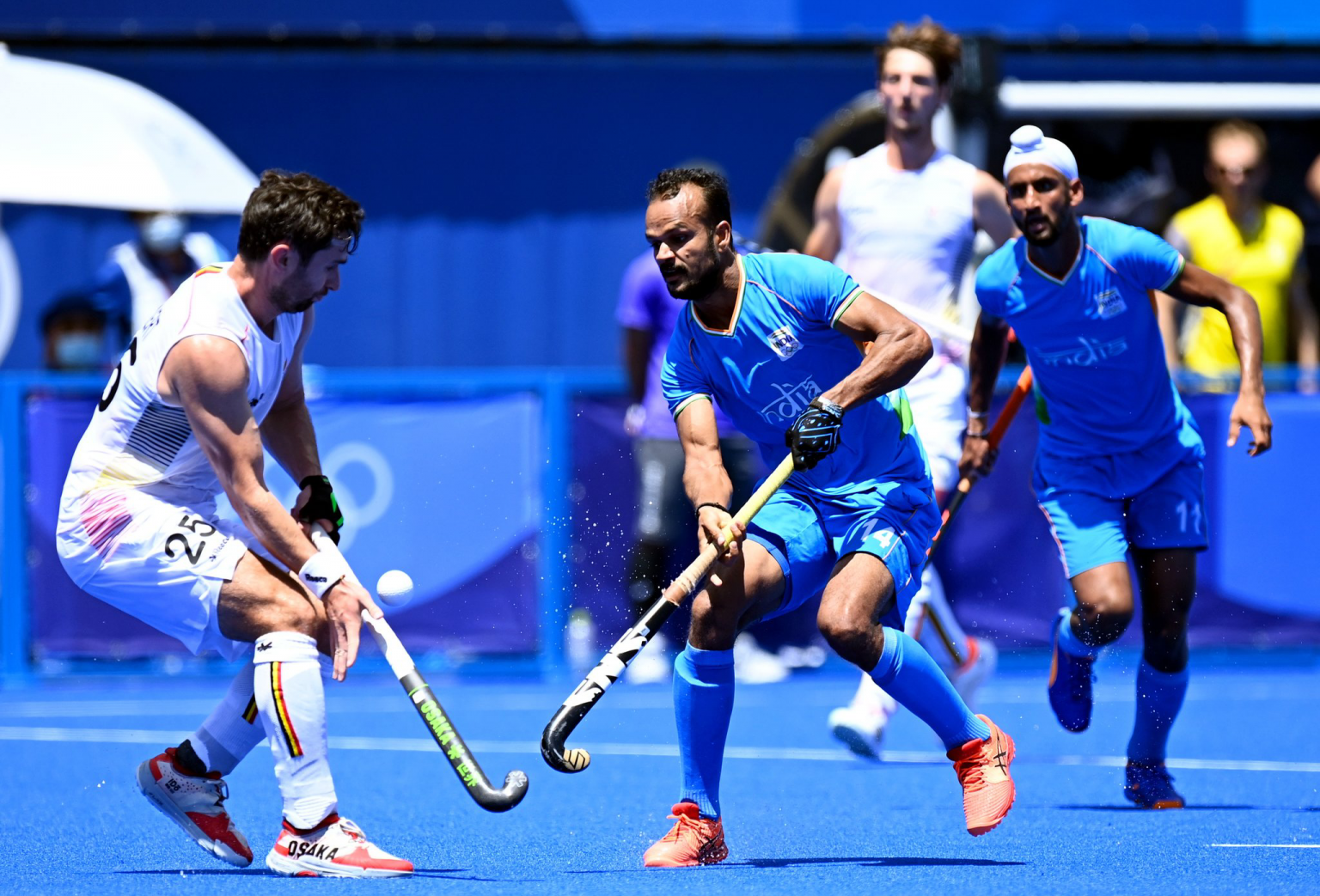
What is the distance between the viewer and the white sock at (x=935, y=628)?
286 inches

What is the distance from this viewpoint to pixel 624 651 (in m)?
5.14

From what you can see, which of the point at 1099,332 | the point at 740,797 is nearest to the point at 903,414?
the point at 1099,332

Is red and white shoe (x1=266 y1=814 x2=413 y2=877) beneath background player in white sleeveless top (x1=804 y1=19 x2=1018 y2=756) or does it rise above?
beneath

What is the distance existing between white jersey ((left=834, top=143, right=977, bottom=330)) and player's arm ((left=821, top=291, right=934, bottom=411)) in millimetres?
2137

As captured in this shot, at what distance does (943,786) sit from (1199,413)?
149 inches

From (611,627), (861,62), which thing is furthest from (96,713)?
(861,62)

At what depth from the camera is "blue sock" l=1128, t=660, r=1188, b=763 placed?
6.30m

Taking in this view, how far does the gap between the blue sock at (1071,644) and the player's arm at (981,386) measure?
1.80 ft

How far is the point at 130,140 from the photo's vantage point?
31.8 ft

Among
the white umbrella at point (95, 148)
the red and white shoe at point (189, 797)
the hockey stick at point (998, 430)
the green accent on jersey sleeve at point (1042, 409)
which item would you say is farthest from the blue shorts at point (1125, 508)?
the white umbrella at point (95, 148)

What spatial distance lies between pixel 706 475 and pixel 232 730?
4.66 ft

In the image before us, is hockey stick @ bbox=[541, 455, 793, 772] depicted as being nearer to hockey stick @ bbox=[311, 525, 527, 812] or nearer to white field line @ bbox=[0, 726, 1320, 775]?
hockey stick @ bbox=[311, 525, 527, 812]

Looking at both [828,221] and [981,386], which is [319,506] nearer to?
[981,386]

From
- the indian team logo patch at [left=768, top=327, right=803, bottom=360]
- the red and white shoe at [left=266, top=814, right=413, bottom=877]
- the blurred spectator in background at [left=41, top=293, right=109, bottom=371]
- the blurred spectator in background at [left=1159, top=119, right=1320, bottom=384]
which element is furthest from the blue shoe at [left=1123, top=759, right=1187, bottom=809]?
the blurred spectator in background at [left=41, top=293, right=109, bottom=371]
